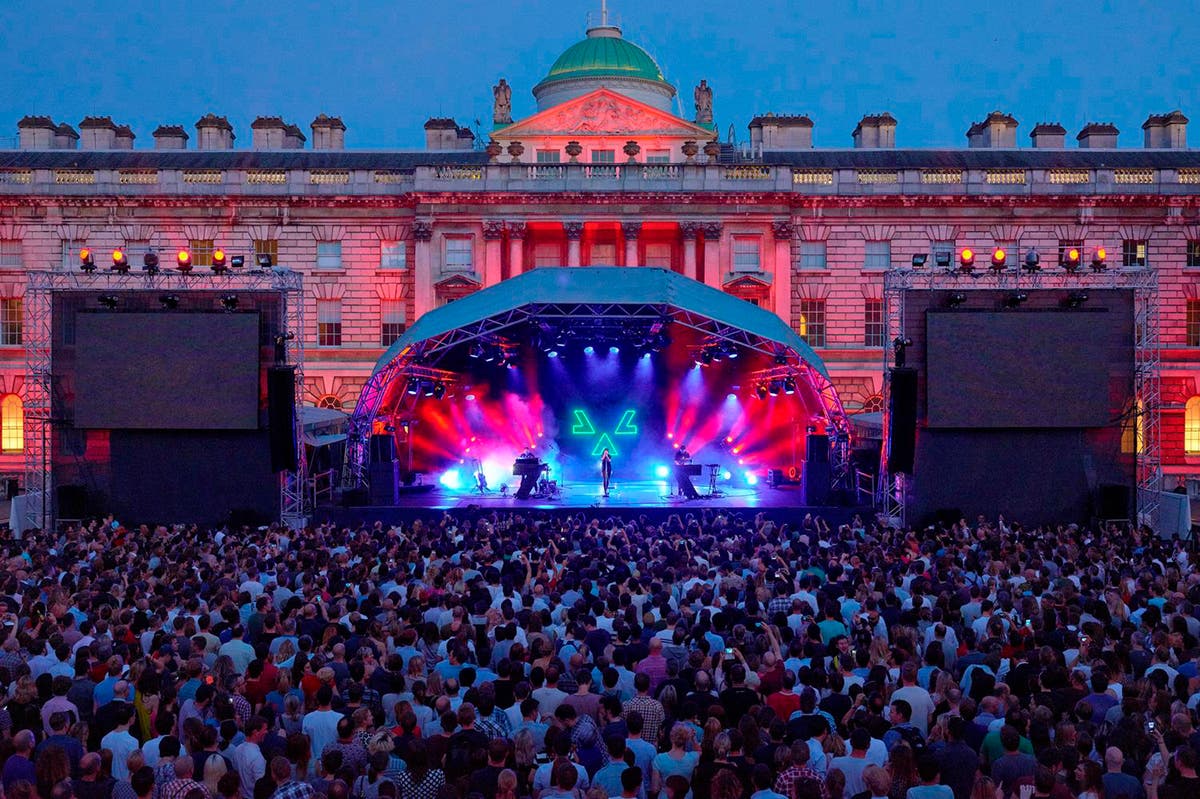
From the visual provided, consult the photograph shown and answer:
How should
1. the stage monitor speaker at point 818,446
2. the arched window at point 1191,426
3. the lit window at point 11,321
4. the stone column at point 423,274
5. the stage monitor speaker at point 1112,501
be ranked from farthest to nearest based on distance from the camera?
1. the lit window at point 11,321
2. the stone column at point 423,274
3. the arched window at point 1191,426
4. the stage monitor speaker at point 818,446
5. the stage monitor speaker at point 1112,501

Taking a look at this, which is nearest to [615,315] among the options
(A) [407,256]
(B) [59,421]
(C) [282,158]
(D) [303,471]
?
(D) [303,471]

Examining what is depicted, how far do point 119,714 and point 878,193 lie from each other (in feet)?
134

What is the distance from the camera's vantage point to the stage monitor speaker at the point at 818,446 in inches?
1211

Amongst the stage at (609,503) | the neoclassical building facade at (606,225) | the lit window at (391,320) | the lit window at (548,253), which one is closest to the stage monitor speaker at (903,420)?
the stage at (609,503)

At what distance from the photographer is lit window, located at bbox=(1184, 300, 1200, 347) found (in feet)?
145

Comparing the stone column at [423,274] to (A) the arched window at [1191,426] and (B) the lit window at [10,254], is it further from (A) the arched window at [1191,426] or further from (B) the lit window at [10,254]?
(A) the arched window at [1191,426]

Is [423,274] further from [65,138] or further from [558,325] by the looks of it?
[65,138]

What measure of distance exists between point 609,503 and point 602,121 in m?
22.5

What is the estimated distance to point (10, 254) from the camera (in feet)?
147

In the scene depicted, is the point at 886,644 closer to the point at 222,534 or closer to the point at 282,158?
the point at 222,534

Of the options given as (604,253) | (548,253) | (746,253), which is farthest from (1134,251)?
(548,253)

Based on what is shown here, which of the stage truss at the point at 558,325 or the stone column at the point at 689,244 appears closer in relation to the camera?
the stage truss at the point at 558,325

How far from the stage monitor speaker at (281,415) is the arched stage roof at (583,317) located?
289cm

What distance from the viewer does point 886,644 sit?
10.2 meters
